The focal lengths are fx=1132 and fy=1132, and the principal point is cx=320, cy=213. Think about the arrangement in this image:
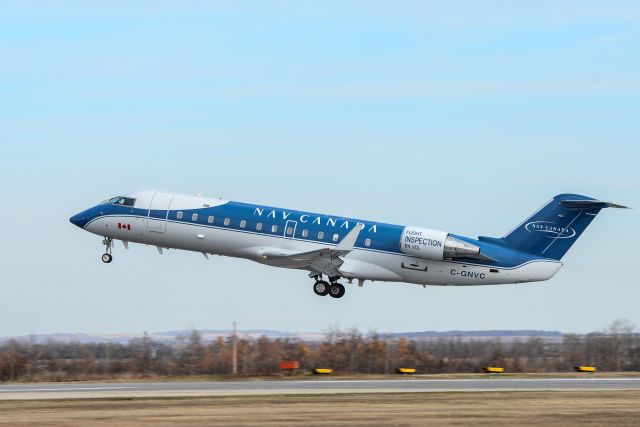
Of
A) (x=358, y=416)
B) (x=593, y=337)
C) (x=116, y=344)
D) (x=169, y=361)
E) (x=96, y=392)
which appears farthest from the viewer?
(x=593, y=337)

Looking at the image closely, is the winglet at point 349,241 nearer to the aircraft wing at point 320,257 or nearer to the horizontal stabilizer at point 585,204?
the aircraft wing at point 320,257

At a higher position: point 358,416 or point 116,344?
point 116,344

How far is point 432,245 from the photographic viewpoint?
44031 mm

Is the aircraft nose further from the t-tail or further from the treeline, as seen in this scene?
the t-tail

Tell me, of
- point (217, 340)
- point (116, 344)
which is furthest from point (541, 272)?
point (116, 344)

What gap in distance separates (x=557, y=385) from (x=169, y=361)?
2089 centimetres

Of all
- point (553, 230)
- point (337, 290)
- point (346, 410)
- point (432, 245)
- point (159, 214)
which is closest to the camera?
point (346, 410)

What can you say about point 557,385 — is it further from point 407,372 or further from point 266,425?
point 266,425

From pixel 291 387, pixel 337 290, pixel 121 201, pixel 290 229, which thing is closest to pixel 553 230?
pixel 337 290

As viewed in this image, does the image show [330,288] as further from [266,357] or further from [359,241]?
[266,357]

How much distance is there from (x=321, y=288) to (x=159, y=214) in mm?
7208

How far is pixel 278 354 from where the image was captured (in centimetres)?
5428

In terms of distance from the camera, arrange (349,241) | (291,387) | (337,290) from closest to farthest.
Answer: (291,387), (349,241), (337,290)

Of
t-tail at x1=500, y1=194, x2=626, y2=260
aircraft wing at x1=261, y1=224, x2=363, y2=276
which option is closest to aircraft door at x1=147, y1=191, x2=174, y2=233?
aircraft wing at x1=261, y1=224, x2=363, y2=276
